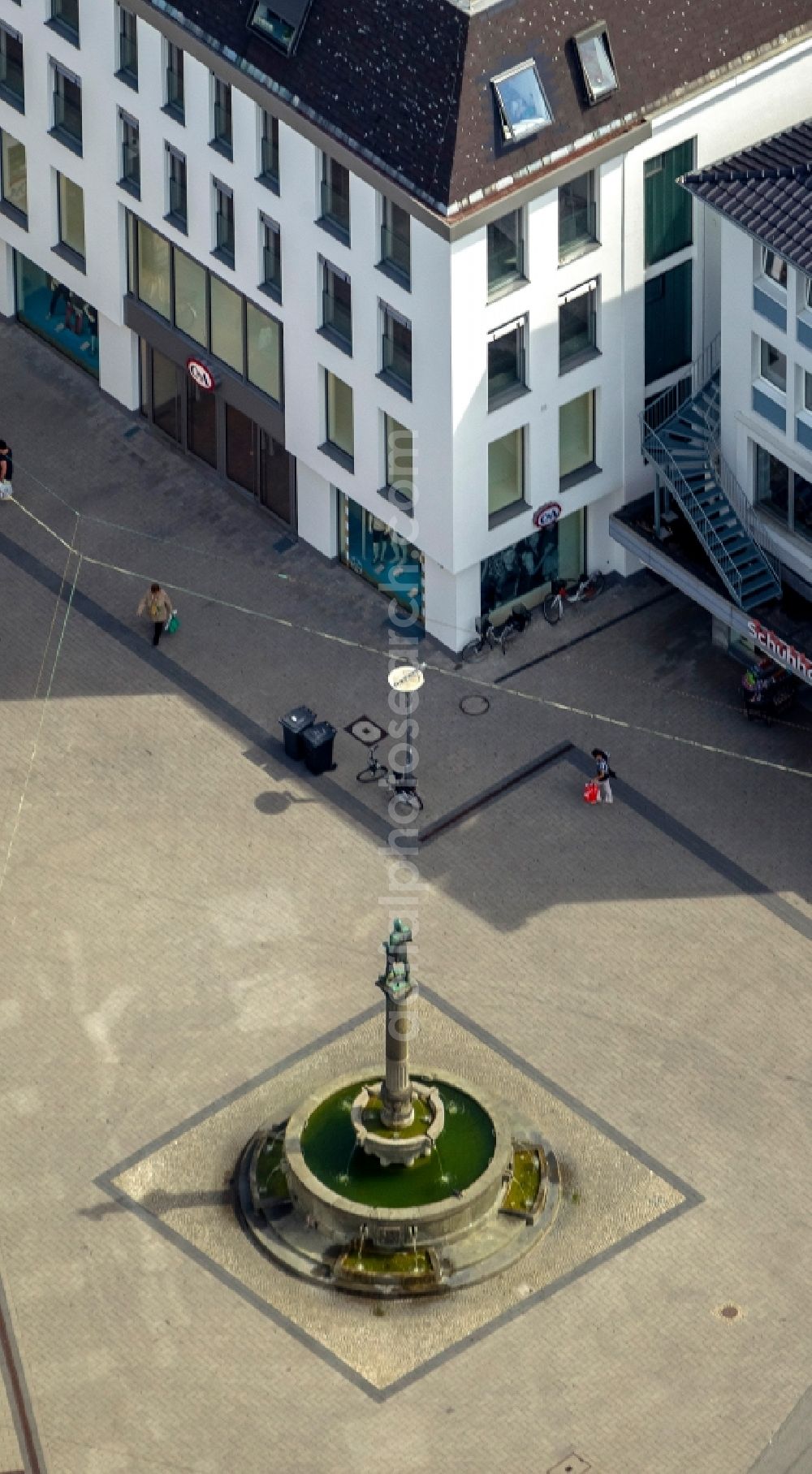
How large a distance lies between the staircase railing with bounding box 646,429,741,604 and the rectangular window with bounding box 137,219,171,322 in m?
17.2

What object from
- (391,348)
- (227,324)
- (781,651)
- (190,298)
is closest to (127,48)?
(190,298)

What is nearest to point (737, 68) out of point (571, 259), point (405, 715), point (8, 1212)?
point (571, 259)

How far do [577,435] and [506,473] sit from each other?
9.61 feet

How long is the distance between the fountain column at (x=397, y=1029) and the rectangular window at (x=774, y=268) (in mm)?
22980

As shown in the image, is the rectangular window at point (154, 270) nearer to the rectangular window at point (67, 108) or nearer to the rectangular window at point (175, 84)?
the rectangular window at point (67, 108)

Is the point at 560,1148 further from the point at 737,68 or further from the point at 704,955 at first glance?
the point at 737,68

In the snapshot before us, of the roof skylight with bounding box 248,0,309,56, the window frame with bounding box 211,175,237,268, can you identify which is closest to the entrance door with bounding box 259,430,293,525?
the window frame with bounding box 211,175,237,268

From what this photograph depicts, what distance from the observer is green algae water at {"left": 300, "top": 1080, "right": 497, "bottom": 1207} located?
315ft

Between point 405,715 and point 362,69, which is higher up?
point 362,69

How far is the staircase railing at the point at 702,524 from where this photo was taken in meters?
110

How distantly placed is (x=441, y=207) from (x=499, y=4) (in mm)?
5710

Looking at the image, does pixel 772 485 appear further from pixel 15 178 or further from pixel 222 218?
pixel 15 178

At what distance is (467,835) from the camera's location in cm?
10744

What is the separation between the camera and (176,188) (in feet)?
379
